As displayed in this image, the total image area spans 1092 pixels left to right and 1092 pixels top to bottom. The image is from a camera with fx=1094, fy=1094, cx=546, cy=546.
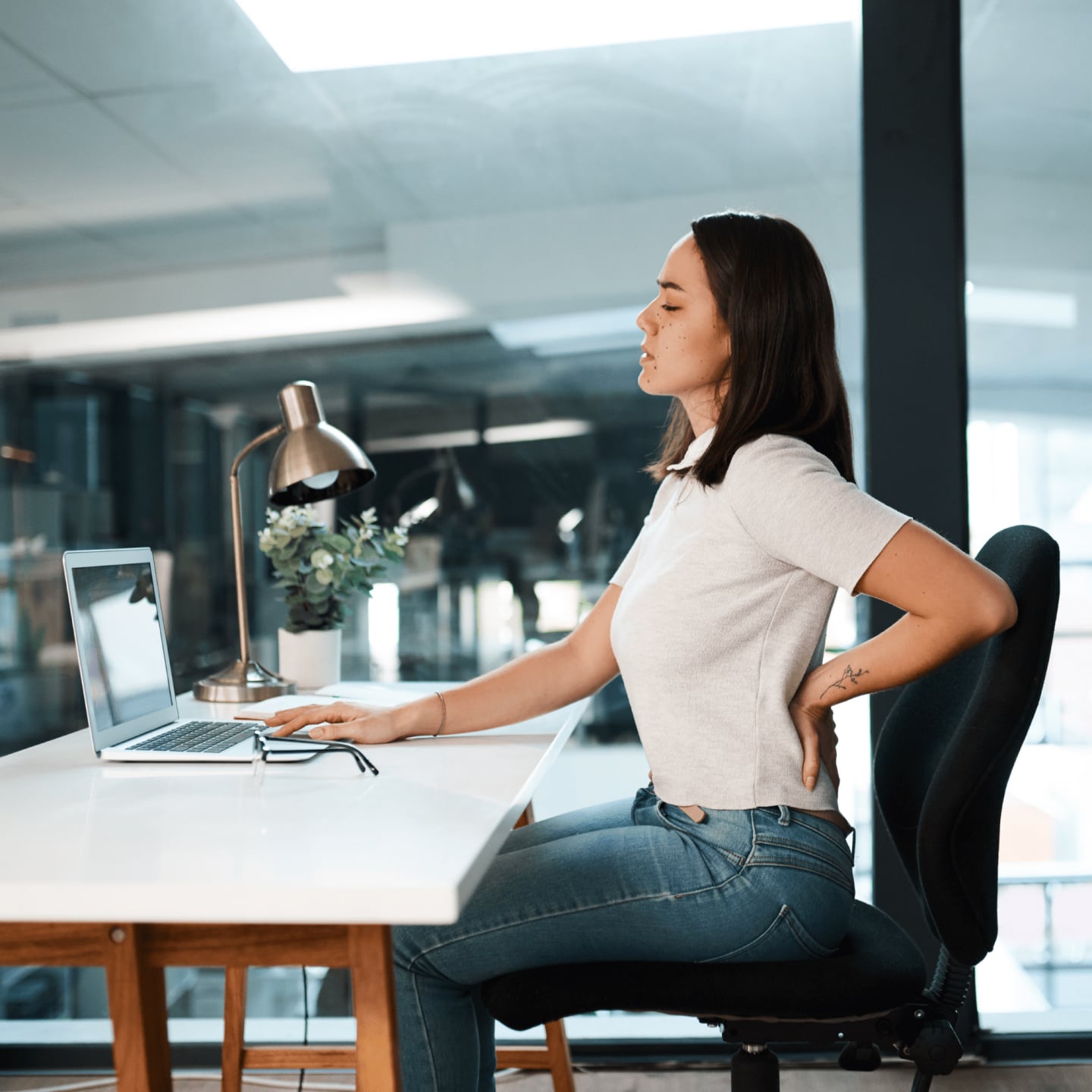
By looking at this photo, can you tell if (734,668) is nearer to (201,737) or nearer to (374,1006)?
(374,1006)

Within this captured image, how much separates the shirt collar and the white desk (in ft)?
1.42

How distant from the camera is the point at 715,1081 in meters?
2.05

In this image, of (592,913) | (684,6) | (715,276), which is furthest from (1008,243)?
(592,913)

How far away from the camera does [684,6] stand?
2189 mm

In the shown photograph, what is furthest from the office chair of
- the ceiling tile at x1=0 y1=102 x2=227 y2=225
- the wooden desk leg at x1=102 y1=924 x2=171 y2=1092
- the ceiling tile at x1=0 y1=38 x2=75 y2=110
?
the ceiling tile at x1=0 y1=38 x2=75 y2=110

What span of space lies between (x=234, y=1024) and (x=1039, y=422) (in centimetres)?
186

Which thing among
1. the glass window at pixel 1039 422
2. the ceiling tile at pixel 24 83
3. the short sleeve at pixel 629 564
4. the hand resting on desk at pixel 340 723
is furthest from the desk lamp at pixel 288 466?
the glass window at pixel 1039 422

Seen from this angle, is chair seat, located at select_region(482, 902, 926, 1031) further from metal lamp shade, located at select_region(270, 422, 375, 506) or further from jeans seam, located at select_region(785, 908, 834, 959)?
metal lamp shade, located at select_region(270, 422, 375, 506)

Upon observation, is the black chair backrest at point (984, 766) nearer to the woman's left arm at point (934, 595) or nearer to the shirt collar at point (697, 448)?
the woman's left arm at point (934, 595)

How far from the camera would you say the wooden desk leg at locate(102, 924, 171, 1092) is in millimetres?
932

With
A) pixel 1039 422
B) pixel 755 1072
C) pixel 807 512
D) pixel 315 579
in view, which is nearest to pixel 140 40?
pixel 315 579

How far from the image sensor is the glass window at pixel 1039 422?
214cm

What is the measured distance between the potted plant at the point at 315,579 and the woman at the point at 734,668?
785 millimetres

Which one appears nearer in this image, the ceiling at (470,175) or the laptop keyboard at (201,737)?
the laptop keyboard at (201,737)
